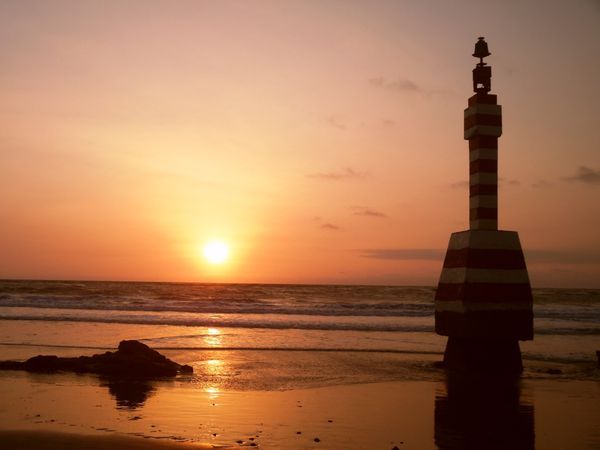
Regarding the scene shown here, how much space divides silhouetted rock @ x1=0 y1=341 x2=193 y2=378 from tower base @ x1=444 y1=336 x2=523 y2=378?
459cm

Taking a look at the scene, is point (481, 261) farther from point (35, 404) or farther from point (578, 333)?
point (578, 333)

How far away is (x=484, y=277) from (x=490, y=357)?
1405 mm

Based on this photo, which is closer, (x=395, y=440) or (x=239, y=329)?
(x=395, y=440)

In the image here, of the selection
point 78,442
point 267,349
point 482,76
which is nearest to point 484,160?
point 482,76

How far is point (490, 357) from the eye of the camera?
11406mm

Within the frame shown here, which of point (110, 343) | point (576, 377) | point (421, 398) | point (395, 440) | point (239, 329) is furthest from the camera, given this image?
point (239, 329)

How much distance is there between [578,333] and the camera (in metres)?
22.5

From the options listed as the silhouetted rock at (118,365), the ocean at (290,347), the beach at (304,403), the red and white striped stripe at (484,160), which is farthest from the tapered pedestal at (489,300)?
the silhouetted rock at (118,365)

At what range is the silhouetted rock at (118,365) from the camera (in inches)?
435

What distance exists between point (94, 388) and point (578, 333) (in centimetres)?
1760

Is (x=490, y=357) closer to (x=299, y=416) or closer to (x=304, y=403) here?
(x=304, y=403)

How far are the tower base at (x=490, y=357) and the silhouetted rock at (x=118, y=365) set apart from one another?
4587mm

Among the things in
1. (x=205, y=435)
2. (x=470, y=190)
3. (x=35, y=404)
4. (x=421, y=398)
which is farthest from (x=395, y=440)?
(x=470, y=190)

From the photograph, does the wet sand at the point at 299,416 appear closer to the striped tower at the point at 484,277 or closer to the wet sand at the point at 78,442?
the wet sand at the point at 78,442
